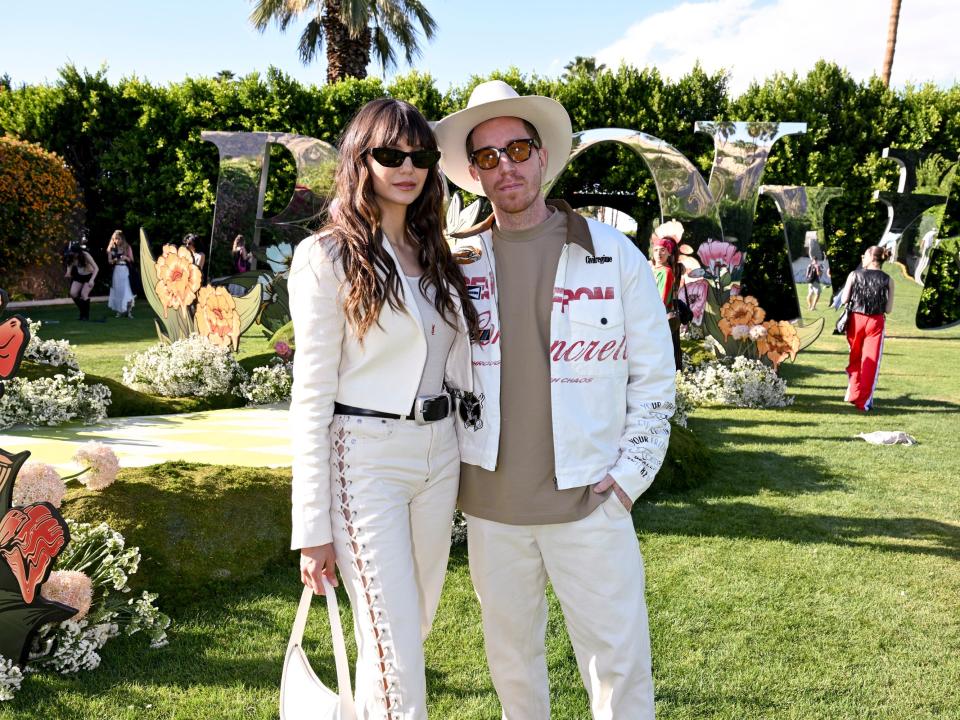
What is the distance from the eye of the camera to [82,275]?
15.2 m

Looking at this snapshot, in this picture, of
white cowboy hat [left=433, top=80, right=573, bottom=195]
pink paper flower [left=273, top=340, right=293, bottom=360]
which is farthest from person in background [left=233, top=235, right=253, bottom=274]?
white cowboy hat [left=433, top=80, right=573, bottom=195]

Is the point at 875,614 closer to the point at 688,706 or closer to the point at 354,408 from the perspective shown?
the point at 688,706

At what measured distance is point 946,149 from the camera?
1689cm

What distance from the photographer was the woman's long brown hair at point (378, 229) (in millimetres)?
2074

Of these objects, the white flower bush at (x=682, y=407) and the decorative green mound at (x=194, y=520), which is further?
the white flower bush at (x=682, y=407)

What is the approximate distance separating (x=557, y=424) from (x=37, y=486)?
7.14 ft

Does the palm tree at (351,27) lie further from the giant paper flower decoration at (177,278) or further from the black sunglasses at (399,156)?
the black sunglasses at (399,156)

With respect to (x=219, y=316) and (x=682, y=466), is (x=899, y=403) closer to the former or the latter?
(x=682, y=466)

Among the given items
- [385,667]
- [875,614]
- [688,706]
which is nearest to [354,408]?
[385,667]

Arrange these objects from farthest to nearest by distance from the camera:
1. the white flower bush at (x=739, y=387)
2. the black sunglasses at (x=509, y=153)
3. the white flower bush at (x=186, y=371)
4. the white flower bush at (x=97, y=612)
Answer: the white flower bush at (x=739, y=387)
the white flower bush at (x=186, y=371)
the white flower bush at (x=97, y=612)
the black sunglasses at (x=509, y=153)

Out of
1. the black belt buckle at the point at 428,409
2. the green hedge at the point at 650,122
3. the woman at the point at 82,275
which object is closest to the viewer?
the black belt buckle at the point at 428,409

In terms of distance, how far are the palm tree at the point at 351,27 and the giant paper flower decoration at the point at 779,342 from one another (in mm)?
12323

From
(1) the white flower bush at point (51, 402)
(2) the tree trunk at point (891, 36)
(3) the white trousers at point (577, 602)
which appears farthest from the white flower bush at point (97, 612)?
(2) the tree trunk at point (891, 36)

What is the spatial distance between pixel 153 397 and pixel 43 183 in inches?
485
